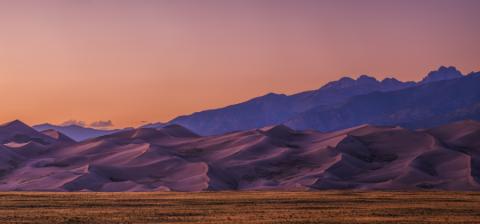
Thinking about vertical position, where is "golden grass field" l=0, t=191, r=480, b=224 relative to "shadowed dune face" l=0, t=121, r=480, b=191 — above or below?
below

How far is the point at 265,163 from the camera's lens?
16825cm

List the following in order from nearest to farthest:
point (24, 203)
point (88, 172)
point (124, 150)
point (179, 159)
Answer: point (24, 203)
point (88, 172)
point (179, 159)
point (124, 150)

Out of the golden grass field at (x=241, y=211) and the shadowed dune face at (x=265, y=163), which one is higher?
the shadowed dune face at (x=265, y=163)

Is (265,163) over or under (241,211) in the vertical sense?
over

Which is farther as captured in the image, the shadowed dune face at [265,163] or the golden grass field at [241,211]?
the shadowed dune face at [265,163]

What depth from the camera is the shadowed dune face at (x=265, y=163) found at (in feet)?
486

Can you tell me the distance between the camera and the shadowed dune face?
486 ft

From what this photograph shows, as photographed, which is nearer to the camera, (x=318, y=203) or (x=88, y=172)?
(x=318, y=203)

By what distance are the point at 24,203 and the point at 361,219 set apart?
37861 millimetres

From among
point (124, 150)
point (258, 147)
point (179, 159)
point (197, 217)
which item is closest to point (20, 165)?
point (124, 150)

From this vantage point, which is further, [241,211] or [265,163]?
[265,163]

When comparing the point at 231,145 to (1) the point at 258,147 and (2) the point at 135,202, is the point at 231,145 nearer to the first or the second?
(1) the point at 258,147

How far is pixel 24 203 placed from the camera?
264 ft

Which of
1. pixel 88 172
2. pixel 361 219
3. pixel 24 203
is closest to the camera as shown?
pixel 361 219
